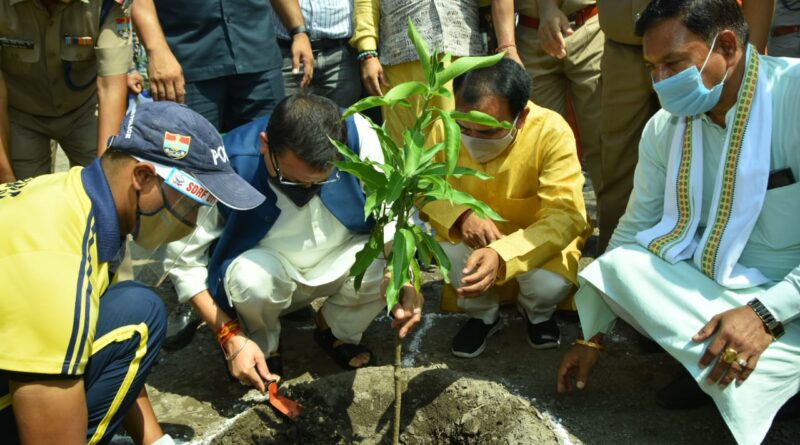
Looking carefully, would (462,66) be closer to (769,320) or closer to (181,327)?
(769,320)

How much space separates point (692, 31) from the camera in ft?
9.30

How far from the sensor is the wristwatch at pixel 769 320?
2.69 metres

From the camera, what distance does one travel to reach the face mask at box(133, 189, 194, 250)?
2456 mm

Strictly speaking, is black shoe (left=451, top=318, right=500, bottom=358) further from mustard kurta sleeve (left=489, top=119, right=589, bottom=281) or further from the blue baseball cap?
the blue baseball cap

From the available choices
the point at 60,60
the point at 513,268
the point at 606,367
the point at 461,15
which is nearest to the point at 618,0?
the point at 461,15

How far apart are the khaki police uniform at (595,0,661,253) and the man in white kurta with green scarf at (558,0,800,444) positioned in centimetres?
86

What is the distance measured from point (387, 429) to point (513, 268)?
86 centimetres

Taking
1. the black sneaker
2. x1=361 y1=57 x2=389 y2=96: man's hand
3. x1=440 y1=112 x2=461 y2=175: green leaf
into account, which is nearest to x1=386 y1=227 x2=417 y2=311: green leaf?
x1=440 y1=112 x2=461 y2=175: green leaf

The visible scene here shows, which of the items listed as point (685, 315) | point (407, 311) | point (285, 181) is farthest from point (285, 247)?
point (685, 315)

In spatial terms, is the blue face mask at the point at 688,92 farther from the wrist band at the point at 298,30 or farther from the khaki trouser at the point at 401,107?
the wrist band at the point at 298,30

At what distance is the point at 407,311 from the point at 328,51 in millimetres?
2048

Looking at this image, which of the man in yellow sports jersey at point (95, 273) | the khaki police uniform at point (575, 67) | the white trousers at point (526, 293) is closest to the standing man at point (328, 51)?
the khaki police uniform at point (575, 67)

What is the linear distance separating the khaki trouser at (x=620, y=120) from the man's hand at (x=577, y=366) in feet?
4.29

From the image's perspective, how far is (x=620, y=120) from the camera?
163 inches
